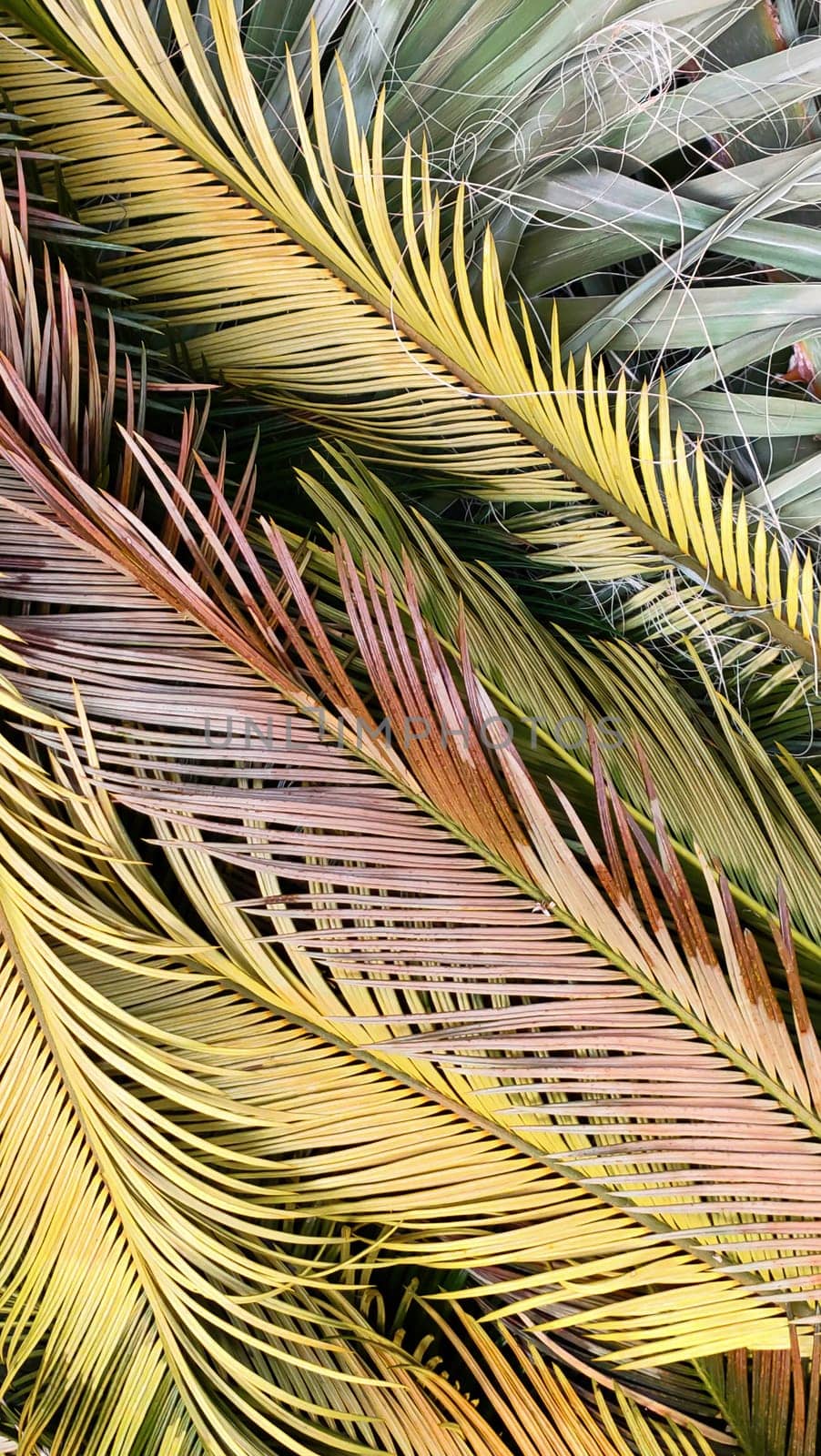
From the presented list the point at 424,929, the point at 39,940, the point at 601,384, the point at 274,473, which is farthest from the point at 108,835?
the point at 601,384

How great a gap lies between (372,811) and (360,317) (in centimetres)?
34

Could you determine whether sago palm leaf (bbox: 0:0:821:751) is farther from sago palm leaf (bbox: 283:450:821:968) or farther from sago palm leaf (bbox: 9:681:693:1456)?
sago palm leaf (bbox: 9:681:693:1456)

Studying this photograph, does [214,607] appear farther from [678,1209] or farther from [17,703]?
[678,1209]

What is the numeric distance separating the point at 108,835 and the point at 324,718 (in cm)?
17

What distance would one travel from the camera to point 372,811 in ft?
1.73

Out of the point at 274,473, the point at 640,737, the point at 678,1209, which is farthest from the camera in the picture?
the point at 274,473

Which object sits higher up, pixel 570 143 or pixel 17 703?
pixel 570 143

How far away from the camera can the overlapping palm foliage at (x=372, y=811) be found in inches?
20.9

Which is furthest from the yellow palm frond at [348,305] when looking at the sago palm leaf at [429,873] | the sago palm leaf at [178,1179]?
the sago palm leaf at [178,1179]

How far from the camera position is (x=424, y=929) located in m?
0.53

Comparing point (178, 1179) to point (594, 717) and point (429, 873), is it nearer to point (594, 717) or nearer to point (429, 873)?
point (429, 873)

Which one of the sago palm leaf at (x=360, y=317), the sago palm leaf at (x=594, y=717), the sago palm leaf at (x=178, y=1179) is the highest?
the sago palm leaf at (x=360, y=317)

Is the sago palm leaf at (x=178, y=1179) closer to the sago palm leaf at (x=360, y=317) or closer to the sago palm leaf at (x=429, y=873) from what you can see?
the sago palm leaf at (x=429, y=873)

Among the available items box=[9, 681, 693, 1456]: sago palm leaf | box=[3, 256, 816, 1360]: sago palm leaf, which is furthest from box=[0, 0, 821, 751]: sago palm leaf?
box=[9, 681, 693, 1456]: sago palm leaf
